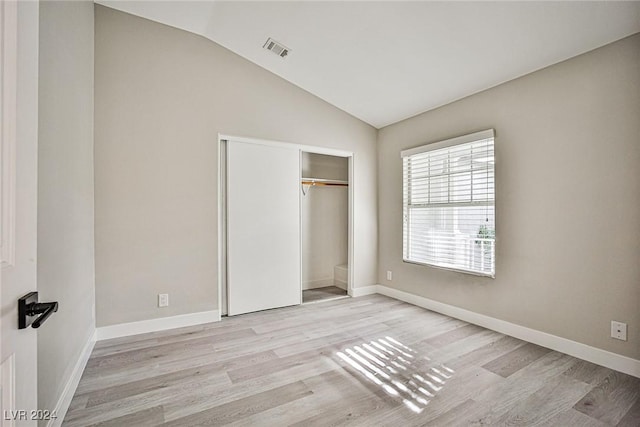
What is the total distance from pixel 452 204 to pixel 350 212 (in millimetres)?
1413

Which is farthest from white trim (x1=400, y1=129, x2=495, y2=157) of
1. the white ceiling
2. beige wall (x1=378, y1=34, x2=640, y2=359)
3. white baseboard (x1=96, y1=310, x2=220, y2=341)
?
white baseboard (x1=96, y1=310, x2=220, y2=341)

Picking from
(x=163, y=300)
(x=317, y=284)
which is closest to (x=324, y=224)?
(x=317, y=284)

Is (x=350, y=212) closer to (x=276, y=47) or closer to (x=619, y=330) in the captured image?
(x=276, y=47)

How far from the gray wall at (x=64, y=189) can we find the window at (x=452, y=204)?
11.0ft

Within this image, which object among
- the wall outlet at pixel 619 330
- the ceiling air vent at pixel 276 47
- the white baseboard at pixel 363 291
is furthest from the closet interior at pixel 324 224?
the wall outlet at pixel 619 330

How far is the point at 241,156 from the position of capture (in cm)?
354

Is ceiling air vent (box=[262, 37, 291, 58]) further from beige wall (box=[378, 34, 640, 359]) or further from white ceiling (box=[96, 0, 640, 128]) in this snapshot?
beige wall (box=[378, 34, 640, 359])

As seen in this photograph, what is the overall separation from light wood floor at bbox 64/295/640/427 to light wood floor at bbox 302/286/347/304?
1.13m

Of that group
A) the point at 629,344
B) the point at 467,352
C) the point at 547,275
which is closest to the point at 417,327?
the point at 467,352

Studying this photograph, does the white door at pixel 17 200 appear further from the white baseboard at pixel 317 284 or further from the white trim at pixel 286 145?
the white baseboard at pixel 317 284

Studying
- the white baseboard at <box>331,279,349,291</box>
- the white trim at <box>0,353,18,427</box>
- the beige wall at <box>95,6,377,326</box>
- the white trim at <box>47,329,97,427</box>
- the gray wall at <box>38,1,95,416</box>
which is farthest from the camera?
the white baseboard at <box>331,279,349,291</box>

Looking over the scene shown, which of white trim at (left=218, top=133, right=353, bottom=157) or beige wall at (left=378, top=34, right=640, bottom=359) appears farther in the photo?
white trim at (left=218, top=133, right=353, bottom=157)

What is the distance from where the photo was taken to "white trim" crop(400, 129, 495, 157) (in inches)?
121

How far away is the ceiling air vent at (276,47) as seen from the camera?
10.4 ft
